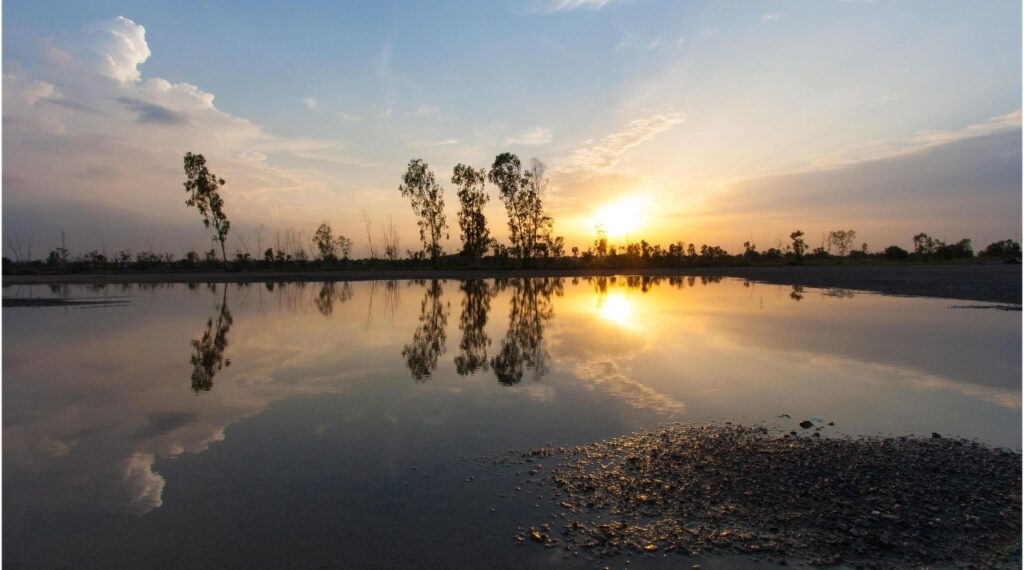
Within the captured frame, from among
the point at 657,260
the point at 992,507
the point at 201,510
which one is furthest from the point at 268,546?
the point at 657,260

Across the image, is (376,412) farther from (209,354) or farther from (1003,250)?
(1003,250)

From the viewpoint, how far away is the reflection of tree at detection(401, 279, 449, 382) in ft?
35.6

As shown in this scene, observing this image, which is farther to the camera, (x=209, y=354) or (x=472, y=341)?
(x=472, y=341)

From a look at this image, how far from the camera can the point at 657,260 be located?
91.1m

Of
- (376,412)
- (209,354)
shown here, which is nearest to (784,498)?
(376,412)

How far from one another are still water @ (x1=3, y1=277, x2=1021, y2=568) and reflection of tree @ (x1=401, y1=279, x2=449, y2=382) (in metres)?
0.12

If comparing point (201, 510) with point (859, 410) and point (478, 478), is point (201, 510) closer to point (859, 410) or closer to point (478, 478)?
point (478, 478)

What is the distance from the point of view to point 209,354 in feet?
40.8

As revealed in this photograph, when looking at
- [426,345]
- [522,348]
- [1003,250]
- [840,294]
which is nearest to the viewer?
[522,348]

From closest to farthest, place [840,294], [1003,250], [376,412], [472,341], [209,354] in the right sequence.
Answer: [376,412] < [209,354] < [472,341] < [840,294] < [1003,250]

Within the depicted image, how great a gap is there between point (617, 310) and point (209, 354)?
1576 cm

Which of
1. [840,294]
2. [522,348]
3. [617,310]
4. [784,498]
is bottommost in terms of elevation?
[784,498]

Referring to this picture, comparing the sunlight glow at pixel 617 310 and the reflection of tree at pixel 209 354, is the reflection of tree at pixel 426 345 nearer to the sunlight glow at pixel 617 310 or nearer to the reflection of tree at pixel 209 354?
the reflection of tree at pixel 209 354

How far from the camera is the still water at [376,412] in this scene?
439 cm
